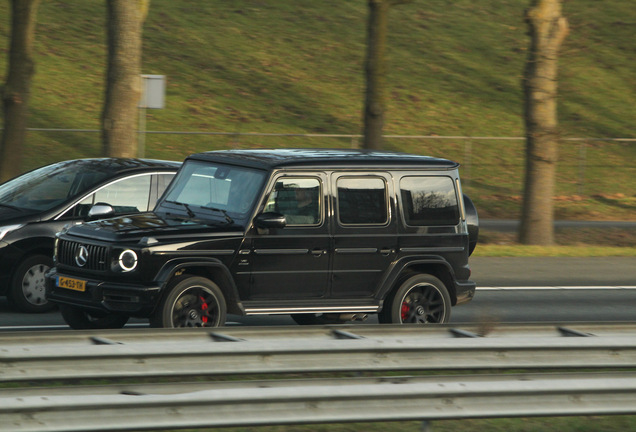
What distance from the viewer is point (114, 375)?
17.3 ft

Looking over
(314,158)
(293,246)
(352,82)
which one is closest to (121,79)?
(314,158)

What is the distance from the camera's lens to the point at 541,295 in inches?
547

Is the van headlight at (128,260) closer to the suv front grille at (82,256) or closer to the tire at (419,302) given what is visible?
the suv front grille at (82,256)

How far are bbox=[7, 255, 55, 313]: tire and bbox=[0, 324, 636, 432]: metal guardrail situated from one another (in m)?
5.11

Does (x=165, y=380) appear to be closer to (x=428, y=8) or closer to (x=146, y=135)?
(x=146, y=135)

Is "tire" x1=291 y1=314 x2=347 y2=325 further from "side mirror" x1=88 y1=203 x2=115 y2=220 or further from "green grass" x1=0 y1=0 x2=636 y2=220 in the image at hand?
"green grass" x1=0 y1=0 x2=636 y2=220

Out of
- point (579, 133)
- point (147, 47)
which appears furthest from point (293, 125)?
point (579, 133)

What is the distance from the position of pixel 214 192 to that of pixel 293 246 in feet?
3.13

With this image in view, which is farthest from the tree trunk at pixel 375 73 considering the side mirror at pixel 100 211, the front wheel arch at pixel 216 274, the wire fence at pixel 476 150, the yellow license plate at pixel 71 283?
the yellow license plate at pixel 71 283

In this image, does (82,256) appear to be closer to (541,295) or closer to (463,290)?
(463,290)

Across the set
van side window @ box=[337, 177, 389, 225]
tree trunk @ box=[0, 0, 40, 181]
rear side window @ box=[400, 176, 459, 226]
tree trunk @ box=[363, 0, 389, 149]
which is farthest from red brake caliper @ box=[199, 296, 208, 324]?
tree trunk @ box=[0, 0, 40, 181]

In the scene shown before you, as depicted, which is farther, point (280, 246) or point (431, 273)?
point (431, 273)

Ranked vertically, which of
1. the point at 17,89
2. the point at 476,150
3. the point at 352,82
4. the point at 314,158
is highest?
the point at 352,82

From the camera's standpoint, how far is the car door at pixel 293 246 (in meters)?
9.02
